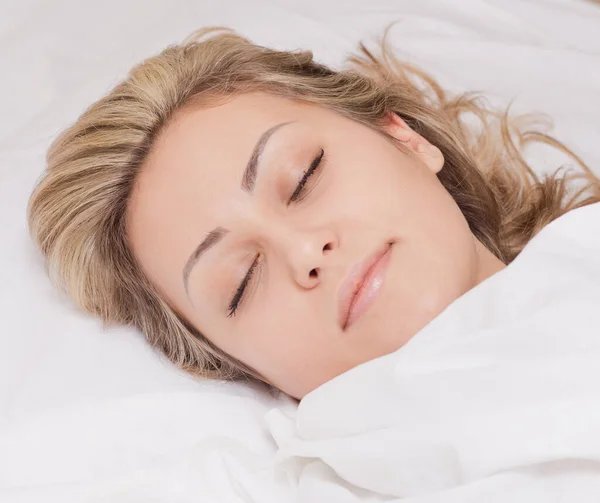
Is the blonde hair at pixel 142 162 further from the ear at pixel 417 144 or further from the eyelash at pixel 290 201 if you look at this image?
the eyelash at pixel 290 201

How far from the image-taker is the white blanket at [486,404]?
958 millimetres

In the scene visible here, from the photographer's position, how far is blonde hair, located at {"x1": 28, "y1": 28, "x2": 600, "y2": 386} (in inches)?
54.4

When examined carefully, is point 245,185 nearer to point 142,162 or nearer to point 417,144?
point 142,162

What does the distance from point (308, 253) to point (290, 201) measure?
4.4 inches

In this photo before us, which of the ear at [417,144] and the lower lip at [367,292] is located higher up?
the ear at [417,144]

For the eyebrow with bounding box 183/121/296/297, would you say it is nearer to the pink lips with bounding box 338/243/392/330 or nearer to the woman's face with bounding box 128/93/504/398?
the woman's face with bounding box 128/93/504/398

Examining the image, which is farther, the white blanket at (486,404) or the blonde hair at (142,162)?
the blonde hair at (142,162)

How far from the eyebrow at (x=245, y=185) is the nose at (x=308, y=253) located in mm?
108

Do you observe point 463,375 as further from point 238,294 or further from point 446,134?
point 446,134

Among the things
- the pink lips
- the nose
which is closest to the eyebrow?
the nose

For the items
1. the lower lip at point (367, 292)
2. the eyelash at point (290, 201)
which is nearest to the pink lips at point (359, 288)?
the lower lip at point (367, 292)

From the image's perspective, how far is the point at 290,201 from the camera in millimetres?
1217

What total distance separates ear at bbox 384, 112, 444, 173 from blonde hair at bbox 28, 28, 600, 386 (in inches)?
1.2

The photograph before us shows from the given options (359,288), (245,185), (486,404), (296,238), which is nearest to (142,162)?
(245,185)
